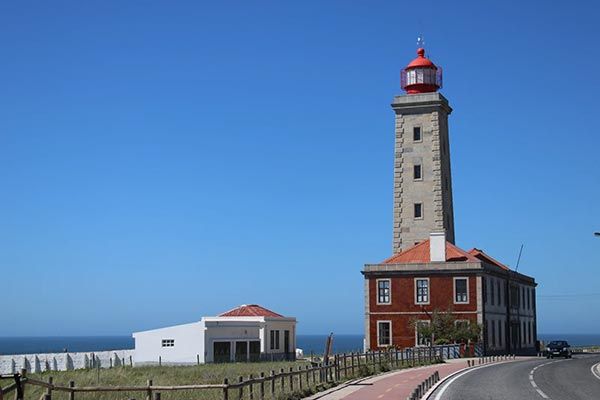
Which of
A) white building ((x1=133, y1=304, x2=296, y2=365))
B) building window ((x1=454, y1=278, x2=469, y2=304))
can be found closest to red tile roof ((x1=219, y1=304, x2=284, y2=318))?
white building ((x1=133, y1=304, x2=296, y2=365))

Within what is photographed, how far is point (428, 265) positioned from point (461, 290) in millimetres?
2879

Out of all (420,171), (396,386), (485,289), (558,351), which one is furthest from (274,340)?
(396,386)

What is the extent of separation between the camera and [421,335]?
64.7 meters

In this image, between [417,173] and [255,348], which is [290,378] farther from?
[417,173]

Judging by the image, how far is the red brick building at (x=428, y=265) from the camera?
6625 centimetres

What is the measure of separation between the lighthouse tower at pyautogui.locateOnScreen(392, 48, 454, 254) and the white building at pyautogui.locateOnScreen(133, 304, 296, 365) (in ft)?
43.6

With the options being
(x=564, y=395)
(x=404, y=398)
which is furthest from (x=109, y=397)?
(x=564, y=395)

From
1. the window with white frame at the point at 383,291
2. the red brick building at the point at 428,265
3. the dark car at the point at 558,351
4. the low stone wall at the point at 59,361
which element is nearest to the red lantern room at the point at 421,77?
the red brick building at the point at 428,265

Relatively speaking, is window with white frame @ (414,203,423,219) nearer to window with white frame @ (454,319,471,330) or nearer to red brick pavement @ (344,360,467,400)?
window with white frame @ (454,319,471,330)

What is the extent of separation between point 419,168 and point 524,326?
18.4 metres

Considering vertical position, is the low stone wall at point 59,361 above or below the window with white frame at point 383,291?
below

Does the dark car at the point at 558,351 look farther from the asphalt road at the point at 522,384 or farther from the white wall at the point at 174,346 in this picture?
the white wall at the point at 174,346

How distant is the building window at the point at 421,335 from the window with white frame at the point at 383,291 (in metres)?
3.26

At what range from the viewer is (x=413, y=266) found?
6700cm
